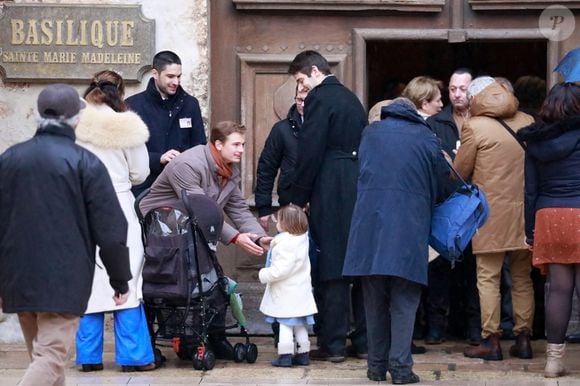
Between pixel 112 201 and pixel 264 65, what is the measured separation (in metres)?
3.65

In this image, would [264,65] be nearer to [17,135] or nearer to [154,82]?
[154,82]

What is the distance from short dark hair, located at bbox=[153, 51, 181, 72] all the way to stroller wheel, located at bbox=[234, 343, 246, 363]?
1868mm

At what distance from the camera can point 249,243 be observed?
30.9 ft

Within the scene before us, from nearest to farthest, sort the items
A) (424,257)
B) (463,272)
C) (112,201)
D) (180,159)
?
(112,201) < (424,257) < (180,159) < (463,272)

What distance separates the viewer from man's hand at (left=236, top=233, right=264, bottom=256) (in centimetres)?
941

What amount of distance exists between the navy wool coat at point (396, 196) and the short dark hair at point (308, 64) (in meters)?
0.95

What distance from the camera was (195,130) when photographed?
995cm

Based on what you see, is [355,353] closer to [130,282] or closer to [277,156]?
[277,156]

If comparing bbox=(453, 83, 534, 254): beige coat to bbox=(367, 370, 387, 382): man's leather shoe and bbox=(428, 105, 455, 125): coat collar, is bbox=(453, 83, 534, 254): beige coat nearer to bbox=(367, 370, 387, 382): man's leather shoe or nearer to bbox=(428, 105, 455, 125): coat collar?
bbox=(428, 105, 455, 125): coat collar

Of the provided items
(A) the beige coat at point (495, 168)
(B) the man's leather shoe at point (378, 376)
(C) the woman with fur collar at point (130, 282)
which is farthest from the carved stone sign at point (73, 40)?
(B) the man's leather shoe at point (378, 376)

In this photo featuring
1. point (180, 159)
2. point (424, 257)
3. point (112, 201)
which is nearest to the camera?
point (112, 201)

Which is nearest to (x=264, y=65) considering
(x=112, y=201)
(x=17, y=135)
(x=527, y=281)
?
(x=17, y=135)

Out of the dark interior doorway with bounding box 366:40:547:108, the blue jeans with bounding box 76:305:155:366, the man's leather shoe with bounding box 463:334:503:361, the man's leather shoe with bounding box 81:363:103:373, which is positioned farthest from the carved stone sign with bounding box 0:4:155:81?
the dark interior doorway with bounding box 366:40:547:108

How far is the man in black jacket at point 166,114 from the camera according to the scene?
972 cm
